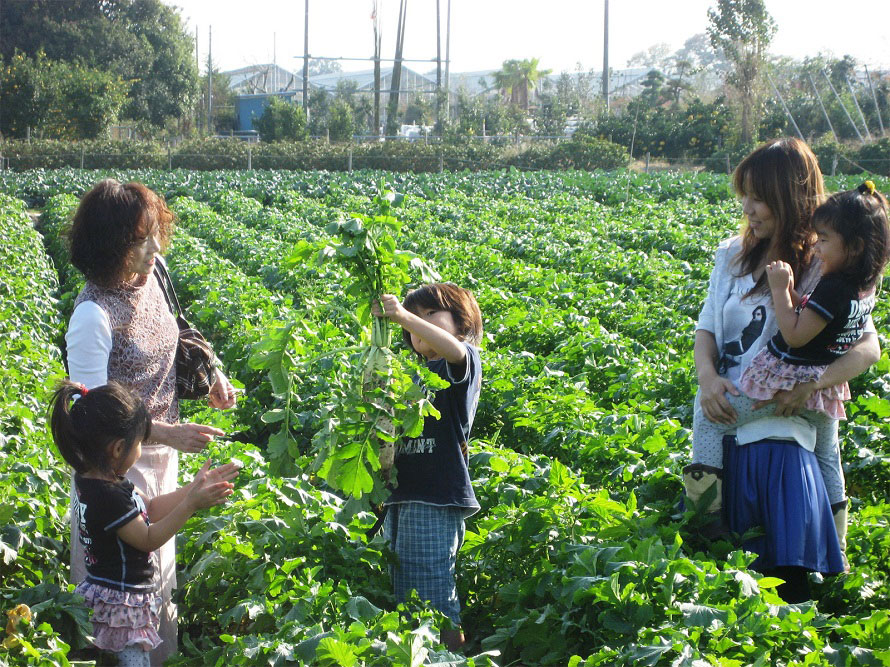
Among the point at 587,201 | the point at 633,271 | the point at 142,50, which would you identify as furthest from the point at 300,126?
the point at 633,271

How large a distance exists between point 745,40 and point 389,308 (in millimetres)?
42947

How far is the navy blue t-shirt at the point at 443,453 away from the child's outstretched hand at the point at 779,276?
1009mm

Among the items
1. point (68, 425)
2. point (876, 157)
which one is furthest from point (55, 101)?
point (68, 425)

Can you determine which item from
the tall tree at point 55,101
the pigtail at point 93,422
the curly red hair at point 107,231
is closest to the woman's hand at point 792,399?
the pigtail at point 93,422

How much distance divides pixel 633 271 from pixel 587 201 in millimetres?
10866

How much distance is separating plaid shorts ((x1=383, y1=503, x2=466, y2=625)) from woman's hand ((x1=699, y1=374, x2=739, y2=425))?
92cm

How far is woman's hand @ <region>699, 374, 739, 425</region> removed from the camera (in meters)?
3.09

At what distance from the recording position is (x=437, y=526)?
3.26 m

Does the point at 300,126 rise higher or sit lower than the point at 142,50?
lower

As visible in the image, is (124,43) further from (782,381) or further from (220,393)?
(782,381)

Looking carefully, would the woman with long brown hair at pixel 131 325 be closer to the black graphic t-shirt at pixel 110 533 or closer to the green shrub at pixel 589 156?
the black graphic t-shirt at pixel 110 533

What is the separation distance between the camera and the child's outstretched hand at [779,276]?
2.91 metres

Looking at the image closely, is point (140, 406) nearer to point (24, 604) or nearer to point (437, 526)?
point (24, 604)

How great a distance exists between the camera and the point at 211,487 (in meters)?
2.82
